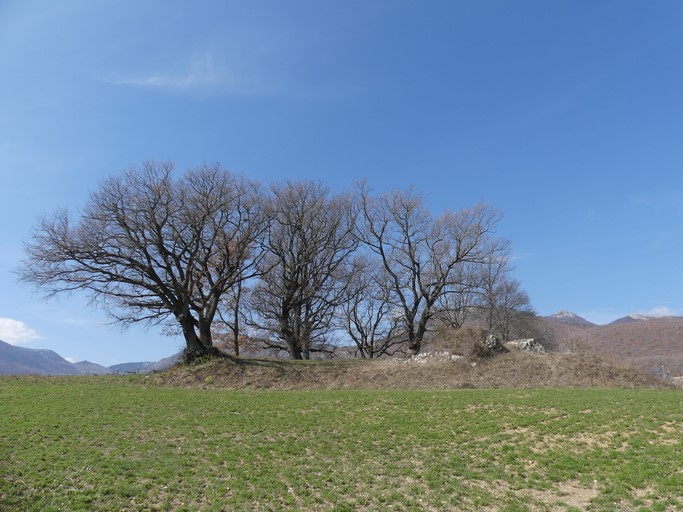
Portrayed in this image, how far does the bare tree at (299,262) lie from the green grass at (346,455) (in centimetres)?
2036

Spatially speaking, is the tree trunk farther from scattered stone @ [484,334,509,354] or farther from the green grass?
scattered stone @ [484,334,509,354]

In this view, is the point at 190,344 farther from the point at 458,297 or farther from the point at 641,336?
the point at 641,336

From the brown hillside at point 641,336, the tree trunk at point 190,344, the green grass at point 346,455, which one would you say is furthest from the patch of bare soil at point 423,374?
the brown hillside at point 641,336

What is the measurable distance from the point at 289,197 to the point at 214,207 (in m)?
9.02

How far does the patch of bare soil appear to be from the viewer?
26.2 meters

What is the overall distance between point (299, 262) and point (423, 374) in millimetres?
16170

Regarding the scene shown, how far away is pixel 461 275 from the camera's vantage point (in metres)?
41.4

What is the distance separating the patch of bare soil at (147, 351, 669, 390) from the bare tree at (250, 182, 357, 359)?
10.1m

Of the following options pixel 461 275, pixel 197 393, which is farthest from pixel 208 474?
pixel 461 275

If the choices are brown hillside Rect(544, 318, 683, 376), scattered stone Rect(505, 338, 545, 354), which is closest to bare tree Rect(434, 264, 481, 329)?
scattered stone Rect(505, 338, 545, 354)

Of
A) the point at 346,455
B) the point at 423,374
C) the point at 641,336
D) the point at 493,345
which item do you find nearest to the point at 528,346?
the point at 493,345

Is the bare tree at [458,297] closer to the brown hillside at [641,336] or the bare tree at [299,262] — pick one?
the bare tree at [299,262]

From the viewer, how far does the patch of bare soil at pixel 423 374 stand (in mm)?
26172

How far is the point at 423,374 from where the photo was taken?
2775 cm
